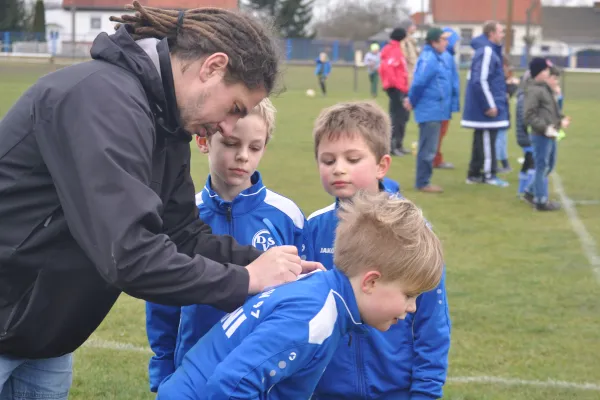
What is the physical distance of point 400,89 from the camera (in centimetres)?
1638

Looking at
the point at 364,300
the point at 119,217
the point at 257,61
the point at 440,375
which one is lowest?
the point at 440,375

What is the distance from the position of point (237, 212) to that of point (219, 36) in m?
1.17

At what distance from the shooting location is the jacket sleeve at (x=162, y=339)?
371 cm

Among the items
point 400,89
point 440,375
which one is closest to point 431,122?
point 400,89

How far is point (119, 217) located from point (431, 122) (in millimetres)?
10639

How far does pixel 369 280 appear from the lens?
Answer: 9.40ft

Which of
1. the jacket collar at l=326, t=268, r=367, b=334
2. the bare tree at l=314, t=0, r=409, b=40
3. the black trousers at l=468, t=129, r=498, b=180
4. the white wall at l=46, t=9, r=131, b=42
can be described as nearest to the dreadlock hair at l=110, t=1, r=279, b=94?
the jacket collar at l=326, t=268, r=367, b=334

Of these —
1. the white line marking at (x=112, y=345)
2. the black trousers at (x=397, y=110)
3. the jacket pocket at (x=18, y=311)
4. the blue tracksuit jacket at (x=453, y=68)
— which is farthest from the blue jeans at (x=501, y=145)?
the jacket pocket at (x=18, y=311)

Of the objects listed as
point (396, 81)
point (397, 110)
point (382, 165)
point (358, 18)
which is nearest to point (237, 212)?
point (382, 165)

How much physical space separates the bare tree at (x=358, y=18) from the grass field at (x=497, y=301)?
7731 centimetres

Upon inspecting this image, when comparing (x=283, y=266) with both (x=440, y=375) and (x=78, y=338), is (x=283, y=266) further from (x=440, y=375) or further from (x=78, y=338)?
(x=440, y=375)

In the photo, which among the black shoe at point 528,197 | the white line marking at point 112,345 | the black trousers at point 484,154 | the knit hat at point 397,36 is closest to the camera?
the white line marking at point 112,345

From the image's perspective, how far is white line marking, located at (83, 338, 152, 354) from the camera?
5.95 meters

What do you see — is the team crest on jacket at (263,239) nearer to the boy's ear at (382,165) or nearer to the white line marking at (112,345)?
the boy's ear at (382,165)
